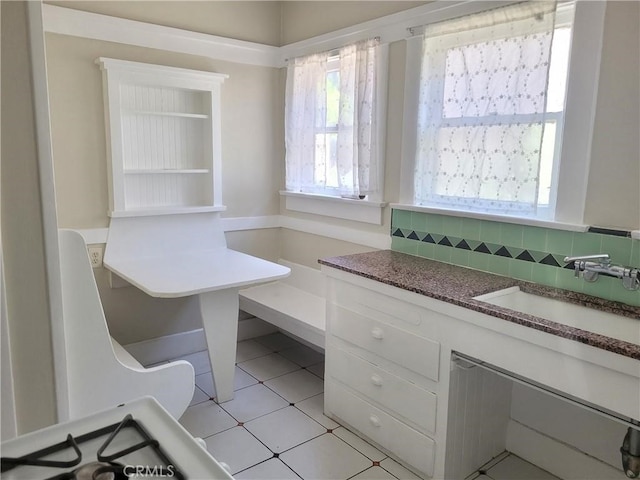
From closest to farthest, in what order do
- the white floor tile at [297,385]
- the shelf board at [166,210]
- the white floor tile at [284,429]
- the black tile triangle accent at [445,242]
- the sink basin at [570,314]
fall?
1. the sink basin at [570,314]
2. the white floor tile at [284,429]
3. the black tile triangle accent at [445,242]
4. the white floor tile at [297,385]
5. the shelf board at [166,210]

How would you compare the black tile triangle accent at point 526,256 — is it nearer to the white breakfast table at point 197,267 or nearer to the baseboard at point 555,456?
the baseboard at point 555,456

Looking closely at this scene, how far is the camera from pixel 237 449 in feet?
7.64

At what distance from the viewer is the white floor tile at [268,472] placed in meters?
2.12

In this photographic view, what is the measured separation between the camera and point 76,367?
1.85 metres

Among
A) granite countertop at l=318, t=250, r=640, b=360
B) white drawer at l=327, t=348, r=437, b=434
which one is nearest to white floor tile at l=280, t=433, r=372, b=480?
white drawer at l=327, t=348, r=437, b=434

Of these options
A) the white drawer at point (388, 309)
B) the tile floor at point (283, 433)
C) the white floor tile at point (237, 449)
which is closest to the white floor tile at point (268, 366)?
the tile floor at point (283, 433)

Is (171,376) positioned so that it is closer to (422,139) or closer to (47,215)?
(47,215)

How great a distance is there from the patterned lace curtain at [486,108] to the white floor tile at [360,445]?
4.23ft

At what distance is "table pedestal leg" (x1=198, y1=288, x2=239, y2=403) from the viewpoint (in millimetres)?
2580

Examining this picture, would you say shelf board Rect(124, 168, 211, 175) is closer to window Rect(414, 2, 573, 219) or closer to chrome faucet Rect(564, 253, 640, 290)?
window Rect(414, 2, 573, 219)

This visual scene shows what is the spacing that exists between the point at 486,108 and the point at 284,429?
1.91m

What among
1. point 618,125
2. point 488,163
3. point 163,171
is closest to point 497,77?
point 488,163

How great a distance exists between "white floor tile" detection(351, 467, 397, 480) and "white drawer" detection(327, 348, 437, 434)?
259mm

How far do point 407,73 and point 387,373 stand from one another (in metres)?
1.60
